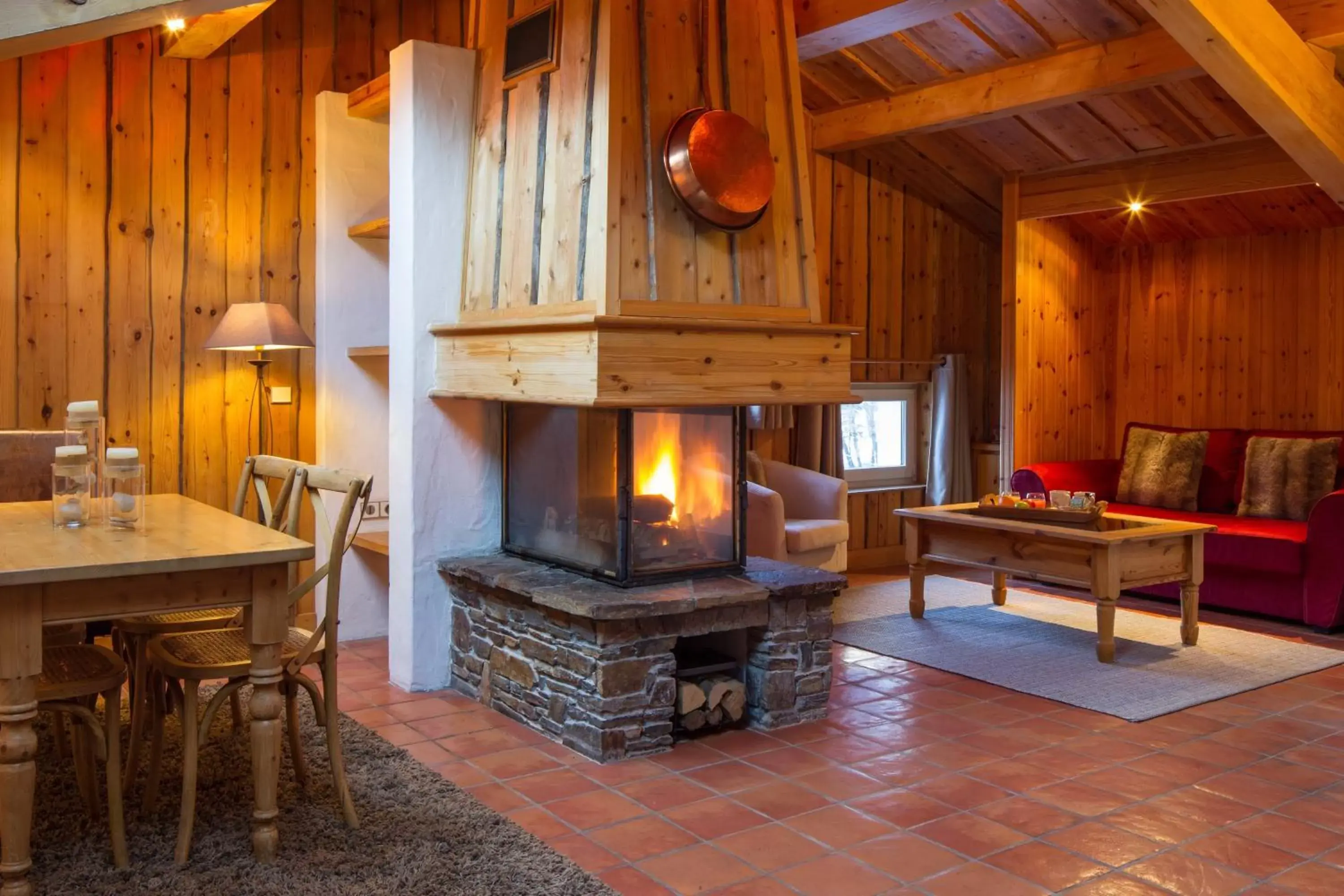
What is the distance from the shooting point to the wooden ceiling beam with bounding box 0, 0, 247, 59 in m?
3.06

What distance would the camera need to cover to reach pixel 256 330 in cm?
467

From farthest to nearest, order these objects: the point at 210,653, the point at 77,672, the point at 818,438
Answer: the point at 818,438 < the point at 210,653 < the point at 77,672

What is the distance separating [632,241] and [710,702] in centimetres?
153

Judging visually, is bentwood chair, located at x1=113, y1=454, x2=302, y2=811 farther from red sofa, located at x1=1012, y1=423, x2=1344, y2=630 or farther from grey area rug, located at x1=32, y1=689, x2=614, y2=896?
red sofa, located at x1=1012, y1=423, x2=1344, y2=630

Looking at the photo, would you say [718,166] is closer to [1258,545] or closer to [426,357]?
[426,357]

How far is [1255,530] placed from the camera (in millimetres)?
5898

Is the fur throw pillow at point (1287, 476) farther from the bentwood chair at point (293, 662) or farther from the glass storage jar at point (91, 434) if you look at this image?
the glass storage jar at point (91, 434)

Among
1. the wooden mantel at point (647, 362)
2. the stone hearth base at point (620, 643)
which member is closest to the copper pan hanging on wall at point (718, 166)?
the wooden mantel at point (647, 362)

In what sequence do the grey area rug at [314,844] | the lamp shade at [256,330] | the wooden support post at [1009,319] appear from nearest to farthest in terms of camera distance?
the grey area rug at [314,844]
the lamp shade at [256,330]
the wooden support post at [1009,319]

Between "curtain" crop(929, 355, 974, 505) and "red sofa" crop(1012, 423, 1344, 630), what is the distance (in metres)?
0.68

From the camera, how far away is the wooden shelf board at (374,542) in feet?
16.2

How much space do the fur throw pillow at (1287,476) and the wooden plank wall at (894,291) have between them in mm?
1761

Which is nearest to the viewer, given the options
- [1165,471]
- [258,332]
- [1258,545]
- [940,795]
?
[940,795]

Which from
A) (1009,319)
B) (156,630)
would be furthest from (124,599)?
(1009,319)
